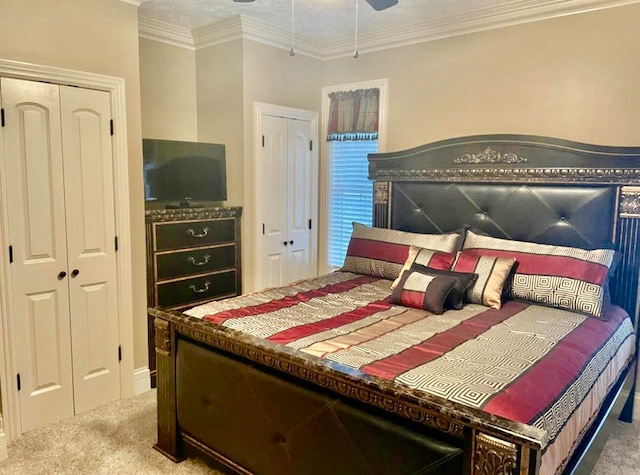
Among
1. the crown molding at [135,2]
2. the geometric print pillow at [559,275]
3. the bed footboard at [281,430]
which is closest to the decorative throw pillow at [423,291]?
the geometric print pillow at [559,275]

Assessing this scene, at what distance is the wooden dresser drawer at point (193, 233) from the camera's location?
3.52 m

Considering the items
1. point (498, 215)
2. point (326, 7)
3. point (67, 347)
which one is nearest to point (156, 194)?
point (67, 347)

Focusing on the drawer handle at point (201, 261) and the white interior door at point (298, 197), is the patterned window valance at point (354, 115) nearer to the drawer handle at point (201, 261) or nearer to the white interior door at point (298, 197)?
the white interior door at point (298, 197)

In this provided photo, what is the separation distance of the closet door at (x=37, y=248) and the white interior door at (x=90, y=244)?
2.3 inches

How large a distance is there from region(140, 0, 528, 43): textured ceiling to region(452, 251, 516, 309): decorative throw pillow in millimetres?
1783

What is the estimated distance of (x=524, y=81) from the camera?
339 cm

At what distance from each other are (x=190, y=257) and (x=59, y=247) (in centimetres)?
97

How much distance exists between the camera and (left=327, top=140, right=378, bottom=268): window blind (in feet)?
14.4

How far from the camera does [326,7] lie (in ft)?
11.1

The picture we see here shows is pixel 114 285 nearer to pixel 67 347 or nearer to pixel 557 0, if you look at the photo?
pixel 67 347

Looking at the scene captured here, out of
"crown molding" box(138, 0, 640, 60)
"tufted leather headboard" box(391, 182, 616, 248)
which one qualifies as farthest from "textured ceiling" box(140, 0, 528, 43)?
"tufted leather headboard" box(391, 182, 616, 248)

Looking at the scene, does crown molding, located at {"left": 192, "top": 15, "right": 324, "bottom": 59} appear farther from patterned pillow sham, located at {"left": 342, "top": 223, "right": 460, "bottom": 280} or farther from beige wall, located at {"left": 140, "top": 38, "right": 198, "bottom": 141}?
patterned pillow sham, located at {"left": 342, "top": 223, "right": 460, "bottom": 280}

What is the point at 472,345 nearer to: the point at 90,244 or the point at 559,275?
the point at 559,275

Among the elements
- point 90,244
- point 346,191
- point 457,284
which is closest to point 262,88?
point 346,191
